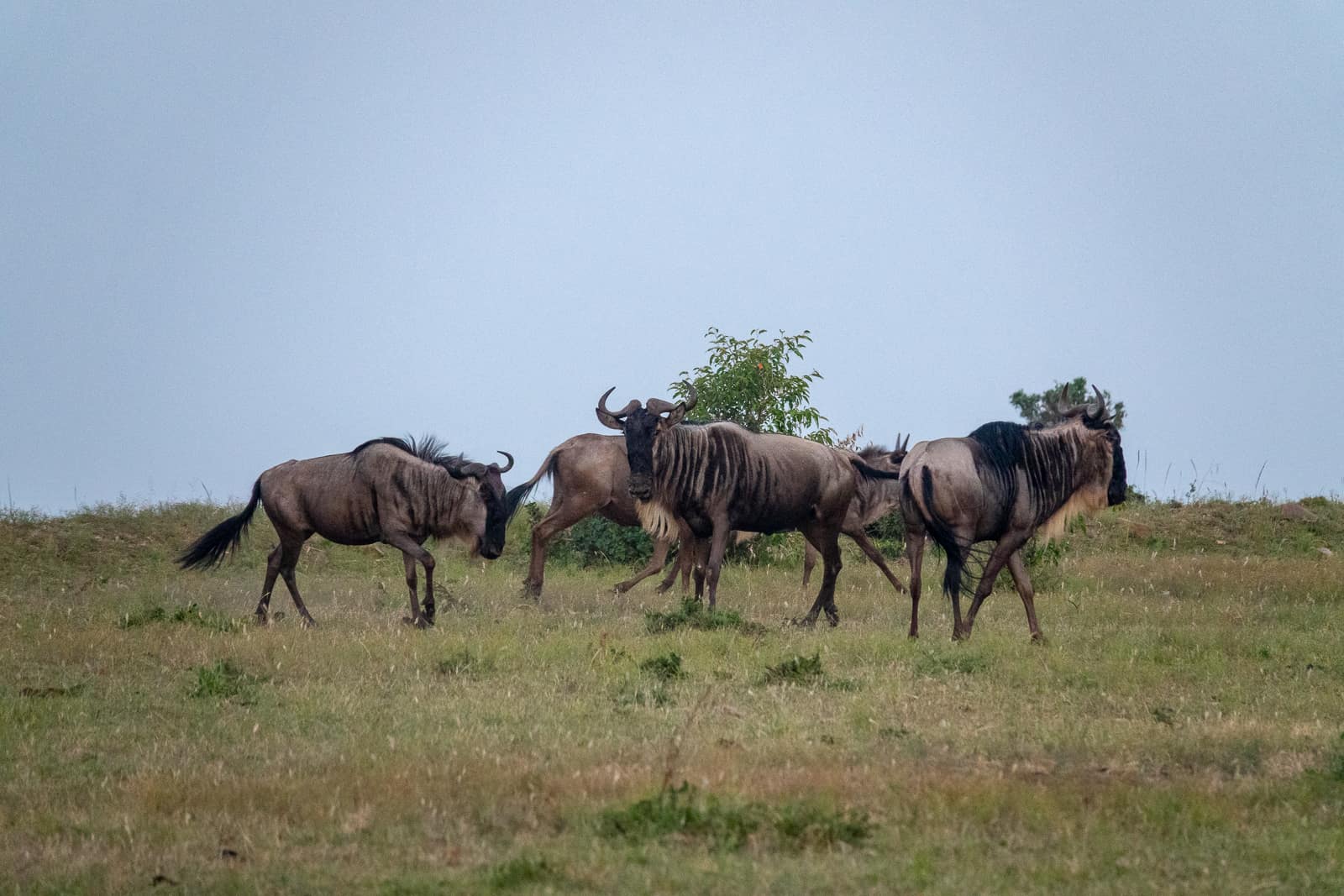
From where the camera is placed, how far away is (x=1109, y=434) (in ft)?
38.9

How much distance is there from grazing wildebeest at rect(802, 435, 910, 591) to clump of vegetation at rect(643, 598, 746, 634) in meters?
4.29

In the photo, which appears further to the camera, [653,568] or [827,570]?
[653,568]

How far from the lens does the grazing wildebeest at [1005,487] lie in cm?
1131

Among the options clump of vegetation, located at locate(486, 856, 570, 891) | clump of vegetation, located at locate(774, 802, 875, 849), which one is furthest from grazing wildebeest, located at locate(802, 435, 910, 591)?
clump of vegetation, located at locate(486, 856, 570, 891)

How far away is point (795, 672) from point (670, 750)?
2835 mm

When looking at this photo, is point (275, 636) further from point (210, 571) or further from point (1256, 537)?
point (1256, 537)

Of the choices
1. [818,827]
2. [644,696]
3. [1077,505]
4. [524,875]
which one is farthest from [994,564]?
[524,875]

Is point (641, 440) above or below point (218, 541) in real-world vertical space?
above

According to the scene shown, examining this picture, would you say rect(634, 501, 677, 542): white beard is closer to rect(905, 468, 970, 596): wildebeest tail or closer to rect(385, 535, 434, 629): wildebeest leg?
rect(385, 535, 434, 629): wildebeest leg

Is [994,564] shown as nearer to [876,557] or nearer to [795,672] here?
[795,672]

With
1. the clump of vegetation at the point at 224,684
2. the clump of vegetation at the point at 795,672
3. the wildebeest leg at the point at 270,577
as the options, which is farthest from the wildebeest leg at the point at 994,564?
the wildebeest leg at the point at 270,577

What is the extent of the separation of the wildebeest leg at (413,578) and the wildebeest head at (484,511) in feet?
1.93

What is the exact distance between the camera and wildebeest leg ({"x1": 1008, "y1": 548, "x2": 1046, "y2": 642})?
37.3 feet

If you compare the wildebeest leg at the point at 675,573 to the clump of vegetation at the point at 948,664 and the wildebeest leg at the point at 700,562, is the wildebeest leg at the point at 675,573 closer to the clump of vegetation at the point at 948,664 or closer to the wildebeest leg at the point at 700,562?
the wildebeest leg at the point at 700,562
